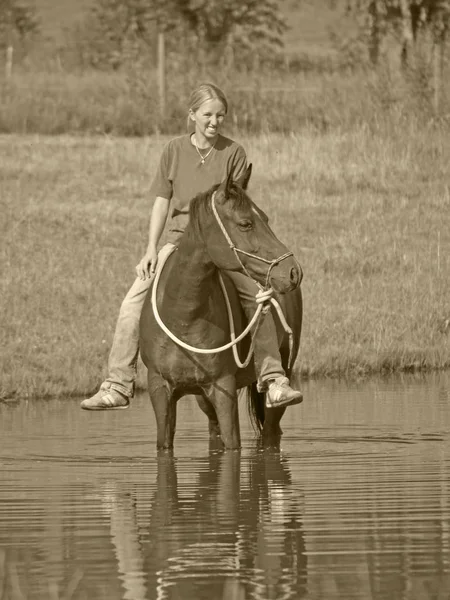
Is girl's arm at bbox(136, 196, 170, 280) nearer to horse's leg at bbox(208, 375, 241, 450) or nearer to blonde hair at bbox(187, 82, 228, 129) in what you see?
blonde hair at bbox(187, 82, 228, 129)

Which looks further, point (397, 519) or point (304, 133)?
point (304, 133)

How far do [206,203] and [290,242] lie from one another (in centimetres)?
1073

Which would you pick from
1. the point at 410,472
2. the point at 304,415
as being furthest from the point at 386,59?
the point at 410,472

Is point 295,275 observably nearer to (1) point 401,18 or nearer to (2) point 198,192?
(2) point 198,192

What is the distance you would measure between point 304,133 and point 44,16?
2695 inches

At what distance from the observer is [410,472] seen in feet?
32.3

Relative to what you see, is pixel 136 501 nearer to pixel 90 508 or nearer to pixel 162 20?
pixel 90 508

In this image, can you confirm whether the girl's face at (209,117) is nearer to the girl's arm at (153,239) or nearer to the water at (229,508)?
the girl's arm at (153,239)

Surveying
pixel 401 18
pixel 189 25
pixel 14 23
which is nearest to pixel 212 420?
pixel 401 18

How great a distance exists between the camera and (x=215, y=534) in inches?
313

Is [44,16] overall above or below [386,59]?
above

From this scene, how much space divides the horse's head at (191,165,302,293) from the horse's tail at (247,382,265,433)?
2.26 meters

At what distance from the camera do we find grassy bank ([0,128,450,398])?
16297 millimetres

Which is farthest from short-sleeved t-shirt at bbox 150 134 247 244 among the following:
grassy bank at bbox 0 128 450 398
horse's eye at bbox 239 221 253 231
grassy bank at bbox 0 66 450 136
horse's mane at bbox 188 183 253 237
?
grassy bank at bbox 0 66 450 136
